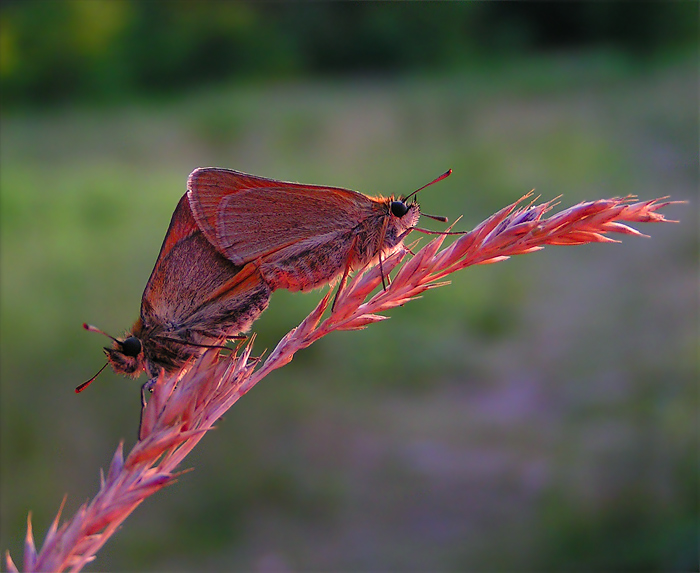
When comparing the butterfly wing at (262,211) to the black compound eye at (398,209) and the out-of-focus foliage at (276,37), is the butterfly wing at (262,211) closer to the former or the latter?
the black compound eye at (398,209)

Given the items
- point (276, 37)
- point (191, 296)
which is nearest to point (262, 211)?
point (191, 296)

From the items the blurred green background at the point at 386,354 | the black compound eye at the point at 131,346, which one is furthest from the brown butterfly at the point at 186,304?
the blurred green background at the point at 386,354

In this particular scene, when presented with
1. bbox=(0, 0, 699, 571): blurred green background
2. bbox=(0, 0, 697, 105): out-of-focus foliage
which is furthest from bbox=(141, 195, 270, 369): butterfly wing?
bbox=(0, 0, 697, 105): out-of-focus foliage

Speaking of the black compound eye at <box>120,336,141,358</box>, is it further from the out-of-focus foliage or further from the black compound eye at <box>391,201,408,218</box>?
the out-of-focus foliage

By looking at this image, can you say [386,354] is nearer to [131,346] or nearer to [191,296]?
[191,296]

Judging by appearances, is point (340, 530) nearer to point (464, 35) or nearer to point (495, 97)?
point (495, 97)
